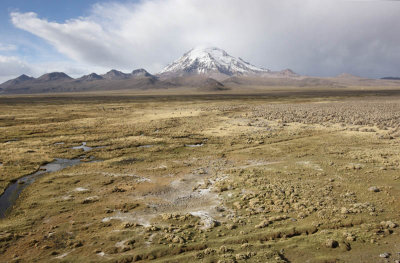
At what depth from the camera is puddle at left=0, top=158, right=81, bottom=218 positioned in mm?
17453

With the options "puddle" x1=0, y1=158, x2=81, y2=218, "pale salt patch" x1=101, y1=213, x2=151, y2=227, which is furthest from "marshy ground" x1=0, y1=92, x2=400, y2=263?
"puddle" x1=0, y1=158, x2=81, y2=218

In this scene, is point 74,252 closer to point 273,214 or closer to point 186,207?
point 186,207

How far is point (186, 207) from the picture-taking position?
53.8 ft

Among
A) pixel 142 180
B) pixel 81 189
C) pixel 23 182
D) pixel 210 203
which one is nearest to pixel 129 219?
pixel 210 203

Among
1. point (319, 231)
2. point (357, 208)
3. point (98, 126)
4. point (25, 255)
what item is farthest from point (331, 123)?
point (25, 255)

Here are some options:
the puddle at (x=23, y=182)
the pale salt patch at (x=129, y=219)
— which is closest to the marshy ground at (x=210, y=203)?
the pale salt patch at (x=129, y=219)

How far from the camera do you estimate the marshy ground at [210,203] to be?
11.9 m

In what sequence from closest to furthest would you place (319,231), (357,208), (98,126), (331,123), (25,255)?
(25,255) < (319,231) < (357,208) < (331,123) < (98,126)

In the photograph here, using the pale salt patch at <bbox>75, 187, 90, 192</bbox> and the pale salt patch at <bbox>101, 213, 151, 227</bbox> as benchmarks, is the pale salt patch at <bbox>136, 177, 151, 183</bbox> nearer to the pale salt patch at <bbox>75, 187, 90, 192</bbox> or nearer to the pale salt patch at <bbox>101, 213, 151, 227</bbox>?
the pale salt patch at <bbox>75, 187, 90, 192</bbox>

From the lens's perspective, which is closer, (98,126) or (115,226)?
(115,226)

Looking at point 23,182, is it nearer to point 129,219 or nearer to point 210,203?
point 129,219

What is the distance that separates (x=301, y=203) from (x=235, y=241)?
5801 mm

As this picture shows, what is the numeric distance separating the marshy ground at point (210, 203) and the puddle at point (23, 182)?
22.0 inches

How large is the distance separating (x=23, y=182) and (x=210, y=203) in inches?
639
